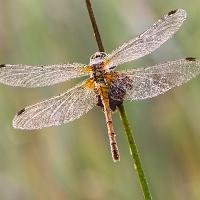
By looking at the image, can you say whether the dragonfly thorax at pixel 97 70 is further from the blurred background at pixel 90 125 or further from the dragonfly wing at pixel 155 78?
the blurred background at pixel 90 125

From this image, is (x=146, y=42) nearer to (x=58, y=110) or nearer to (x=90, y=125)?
(x=58, y=110)

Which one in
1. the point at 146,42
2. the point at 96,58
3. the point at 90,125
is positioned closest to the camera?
the point at 96,58

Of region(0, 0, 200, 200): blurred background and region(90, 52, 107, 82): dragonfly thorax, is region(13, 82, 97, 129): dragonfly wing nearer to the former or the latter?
region(90, 52, 107, 82): dragonfly thorax

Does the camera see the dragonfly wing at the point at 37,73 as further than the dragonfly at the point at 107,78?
Yes

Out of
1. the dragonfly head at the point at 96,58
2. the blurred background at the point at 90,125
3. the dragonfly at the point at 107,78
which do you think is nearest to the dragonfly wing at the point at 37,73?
the dragonfly at the point at 107,78

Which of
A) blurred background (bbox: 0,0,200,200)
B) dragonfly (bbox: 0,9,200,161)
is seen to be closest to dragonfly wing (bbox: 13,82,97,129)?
dragonfly (bbox: 0,9,200,161)

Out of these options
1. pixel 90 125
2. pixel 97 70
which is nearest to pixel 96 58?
pixel 97 70

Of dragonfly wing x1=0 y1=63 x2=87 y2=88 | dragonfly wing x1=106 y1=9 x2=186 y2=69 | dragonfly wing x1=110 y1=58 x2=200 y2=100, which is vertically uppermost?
dragonfly wing x1=0 y1=63 x2=87 y2=88
